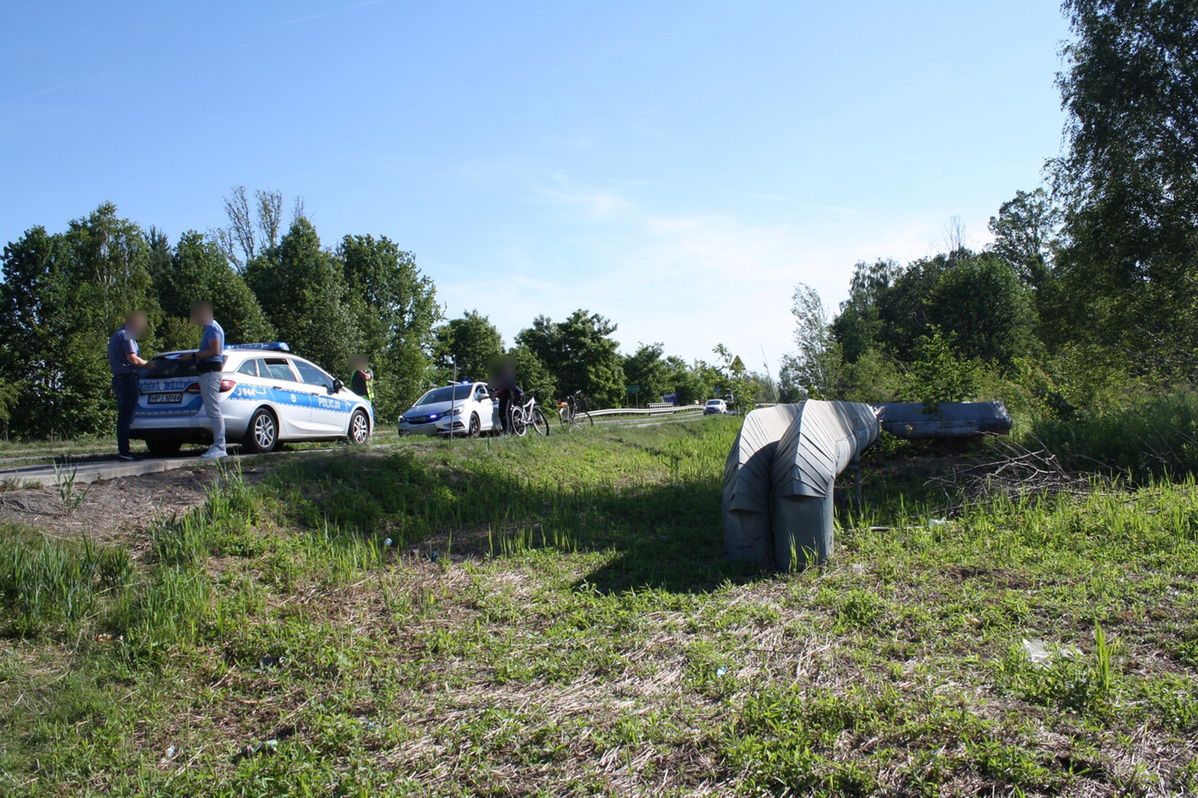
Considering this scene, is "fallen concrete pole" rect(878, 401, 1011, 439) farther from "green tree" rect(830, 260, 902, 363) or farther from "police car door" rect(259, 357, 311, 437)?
"green tree" rect(830, 260, 902, 363)

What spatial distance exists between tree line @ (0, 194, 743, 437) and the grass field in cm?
651

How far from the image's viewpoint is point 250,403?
429 inches

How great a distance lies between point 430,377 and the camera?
45.7 metres

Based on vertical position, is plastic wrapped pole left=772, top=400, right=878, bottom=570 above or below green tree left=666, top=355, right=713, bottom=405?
below

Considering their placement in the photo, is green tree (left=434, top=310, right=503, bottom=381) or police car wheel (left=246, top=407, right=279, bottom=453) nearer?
police car wheel (left=246, top=407, right=279, bottom=453)

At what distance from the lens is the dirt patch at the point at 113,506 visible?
6.03 m

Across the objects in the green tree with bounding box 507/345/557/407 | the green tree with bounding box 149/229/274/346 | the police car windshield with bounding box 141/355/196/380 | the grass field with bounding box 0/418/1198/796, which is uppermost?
the green tree with bounding box 149/229/274/346

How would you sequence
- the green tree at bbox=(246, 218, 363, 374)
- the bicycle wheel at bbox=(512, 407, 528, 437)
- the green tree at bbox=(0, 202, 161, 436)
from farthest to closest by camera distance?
the green tree at bbox=(246, 218, 363, 374) → the green tree at bbox=(0, 202, 161, 436) → the bicycle wheel at bbox=(512, 407, 528, 437)

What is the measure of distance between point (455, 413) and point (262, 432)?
7303 millimetres

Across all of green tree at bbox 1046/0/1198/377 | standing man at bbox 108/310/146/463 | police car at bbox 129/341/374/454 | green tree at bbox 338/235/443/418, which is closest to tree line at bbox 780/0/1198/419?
green tree at bbox 1046/0/1198/377

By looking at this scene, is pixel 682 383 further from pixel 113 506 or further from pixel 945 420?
pixel 113 506

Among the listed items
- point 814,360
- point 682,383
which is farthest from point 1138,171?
point 682,383

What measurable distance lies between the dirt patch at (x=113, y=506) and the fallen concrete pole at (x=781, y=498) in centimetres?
452

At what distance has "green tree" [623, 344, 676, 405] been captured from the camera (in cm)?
6819
